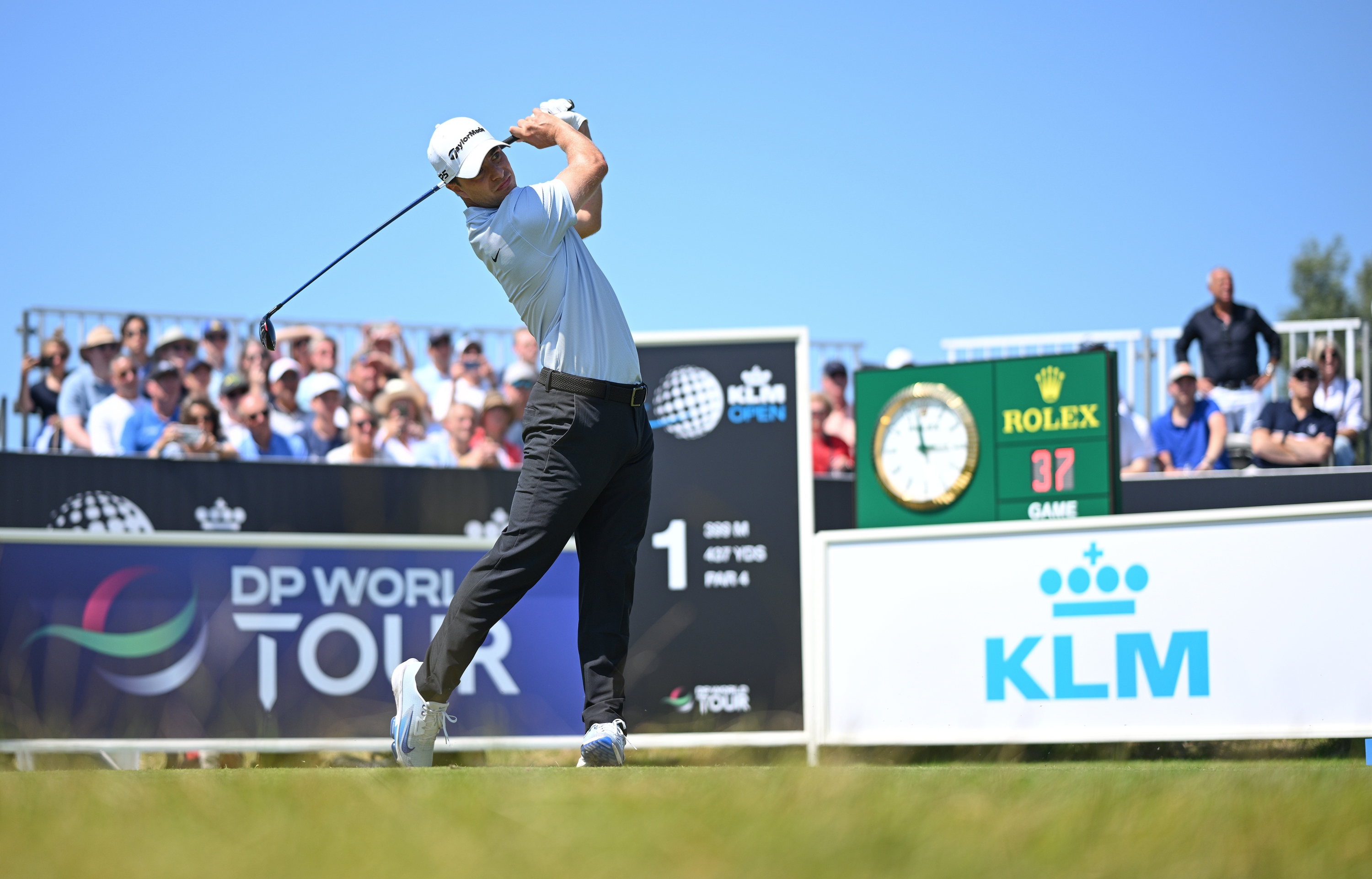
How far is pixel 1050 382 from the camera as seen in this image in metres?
8.47

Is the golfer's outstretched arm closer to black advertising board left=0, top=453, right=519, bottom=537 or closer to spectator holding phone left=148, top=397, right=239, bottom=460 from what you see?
black advertising board left=0, top=453, right=519, bottom=537

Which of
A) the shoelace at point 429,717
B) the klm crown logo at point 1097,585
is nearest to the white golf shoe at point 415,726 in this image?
the shoelace at point 429,717

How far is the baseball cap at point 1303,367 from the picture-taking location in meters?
11.2

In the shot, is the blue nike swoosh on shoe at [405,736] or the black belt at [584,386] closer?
the black belt at [584,386]

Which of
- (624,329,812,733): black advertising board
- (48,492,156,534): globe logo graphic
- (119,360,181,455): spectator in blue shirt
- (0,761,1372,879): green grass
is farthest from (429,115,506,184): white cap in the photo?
(119,360,181,455): spectator in blue shirt

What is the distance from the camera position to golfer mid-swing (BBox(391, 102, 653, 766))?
4.54 m

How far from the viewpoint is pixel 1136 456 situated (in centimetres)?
1131

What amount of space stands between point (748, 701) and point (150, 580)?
3.58 metres

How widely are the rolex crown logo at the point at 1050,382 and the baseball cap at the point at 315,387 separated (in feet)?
17.8

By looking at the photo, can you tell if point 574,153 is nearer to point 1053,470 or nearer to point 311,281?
point 311,281

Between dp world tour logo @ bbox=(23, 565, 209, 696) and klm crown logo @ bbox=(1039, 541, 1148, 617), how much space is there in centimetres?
488

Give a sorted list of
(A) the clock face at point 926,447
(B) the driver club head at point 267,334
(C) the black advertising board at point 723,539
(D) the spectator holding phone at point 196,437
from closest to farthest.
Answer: (B) the driver club head at point 267,334
(C) the black advertising board at point 723,539
(A) the clock face at point 926,447
(D) the spectator holding phone at point 196,437

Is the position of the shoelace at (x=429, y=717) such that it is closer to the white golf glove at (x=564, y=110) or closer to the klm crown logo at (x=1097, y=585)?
the white golf glove at (x=564, y=110)

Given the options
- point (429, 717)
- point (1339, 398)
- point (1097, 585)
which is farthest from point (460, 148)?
point (1339, 398)
